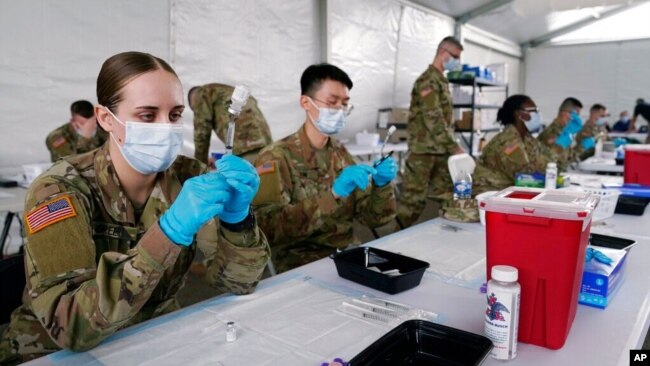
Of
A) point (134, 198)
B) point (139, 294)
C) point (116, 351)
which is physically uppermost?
point (134, 198)

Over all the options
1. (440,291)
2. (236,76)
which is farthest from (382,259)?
(236,76)

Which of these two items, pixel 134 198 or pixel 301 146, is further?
pixel 301 146

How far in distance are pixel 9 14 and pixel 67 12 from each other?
32 centimetres

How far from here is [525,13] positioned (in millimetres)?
7195

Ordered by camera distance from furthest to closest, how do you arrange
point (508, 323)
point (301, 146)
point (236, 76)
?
point (236, 76), point (301, 146), point (508, 323)

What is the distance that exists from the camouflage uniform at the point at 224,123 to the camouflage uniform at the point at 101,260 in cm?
163

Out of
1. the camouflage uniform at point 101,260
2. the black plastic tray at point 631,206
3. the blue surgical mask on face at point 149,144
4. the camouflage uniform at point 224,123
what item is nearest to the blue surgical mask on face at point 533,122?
the black plastic tray at point 631,206

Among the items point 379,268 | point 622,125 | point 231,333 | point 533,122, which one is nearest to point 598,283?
point 379,268

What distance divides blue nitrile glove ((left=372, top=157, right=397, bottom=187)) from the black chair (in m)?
1.24

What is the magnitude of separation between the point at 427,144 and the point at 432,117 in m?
0.23

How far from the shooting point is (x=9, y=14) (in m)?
2.62

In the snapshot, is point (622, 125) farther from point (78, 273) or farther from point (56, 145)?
point (78, 273)

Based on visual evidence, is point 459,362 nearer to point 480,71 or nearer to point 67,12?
point 67,12

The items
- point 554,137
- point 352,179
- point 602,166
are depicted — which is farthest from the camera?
point 554,137
